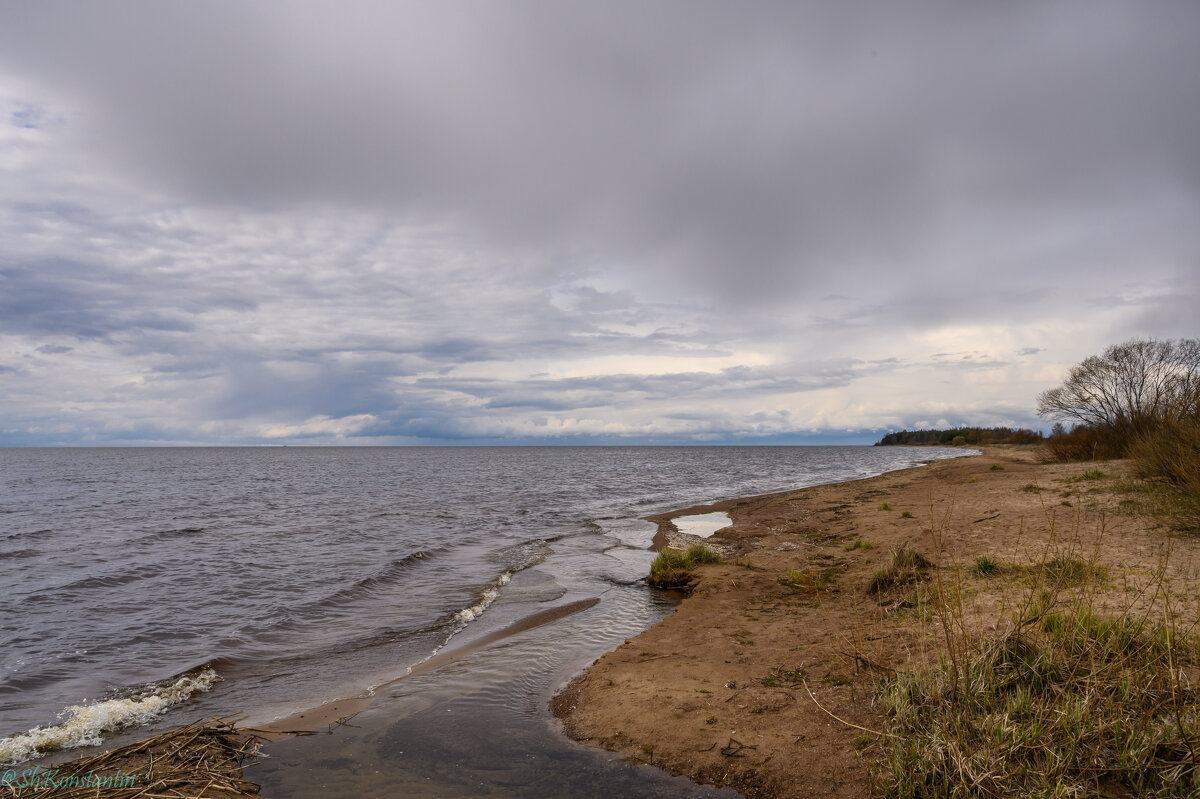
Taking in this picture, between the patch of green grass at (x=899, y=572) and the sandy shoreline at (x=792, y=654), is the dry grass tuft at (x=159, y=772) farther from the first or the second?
the patch of green grass at (x=899, y=572)

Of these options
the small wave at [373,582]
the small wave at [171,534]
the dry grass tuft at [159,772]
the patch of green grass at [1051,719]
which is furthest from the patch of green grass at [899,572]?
the small wave at [171,534]

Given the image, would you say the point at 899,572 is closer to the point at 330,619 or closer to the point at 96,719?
the point at 330,619

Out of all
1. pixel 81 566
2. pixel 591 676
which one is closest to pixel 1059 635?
pixel 591 676

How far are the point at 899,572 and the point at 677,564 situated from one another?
6.27m

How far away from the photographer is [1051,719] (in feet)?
15.4

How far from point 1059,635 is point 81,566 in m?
25.5

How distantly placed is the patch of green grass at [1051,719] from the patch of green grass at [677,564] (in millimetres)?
9500

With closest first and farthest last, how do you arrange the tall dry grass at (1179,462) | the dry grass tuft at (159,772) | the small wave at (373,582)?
the dry grass tuft at (159,772) → the tall dry grass at (1179,462) → the small wave at (373,582)

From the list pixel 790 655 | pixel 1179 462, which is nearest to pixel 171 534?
pixel 790 655

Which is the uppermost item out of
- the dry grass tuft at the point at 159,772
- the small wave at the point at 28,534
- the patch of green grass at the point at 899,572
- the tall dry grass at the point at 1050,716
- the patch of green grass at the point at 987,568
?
the tall dry grass at the point at 1050,716

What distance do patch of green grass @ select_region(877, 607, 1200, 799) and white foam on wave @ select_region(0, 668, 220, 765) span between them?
10094 mm

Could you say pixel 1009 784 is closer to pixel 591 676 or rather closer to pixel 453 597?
pixel 591 676

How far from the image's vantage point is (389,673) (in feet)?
33.7

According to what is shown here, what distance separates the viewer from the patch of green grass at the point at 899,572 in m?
10.9
